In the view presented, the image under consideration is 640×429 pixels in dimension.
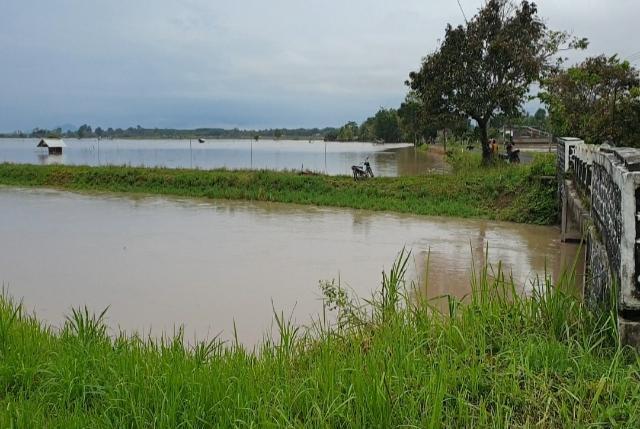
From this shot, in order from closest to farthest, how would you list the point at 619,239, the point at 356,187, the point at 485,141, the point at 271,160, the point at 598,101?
the point at 619,239 < the point at 598,101 < the point at 356,187 < the point at 485,141 < the point at 271,160

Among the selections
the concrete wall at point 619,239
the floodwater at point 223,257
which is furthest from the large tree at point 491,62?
the concrete wall at point 619,239

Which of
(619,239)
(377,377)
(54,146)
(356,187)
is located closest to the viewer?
(377,377)

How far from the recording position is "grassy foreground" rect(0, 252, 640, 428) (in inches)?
99.1

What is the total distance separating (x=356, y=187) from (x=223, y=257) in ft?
26.6

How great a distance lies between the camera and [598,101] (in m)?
14.1

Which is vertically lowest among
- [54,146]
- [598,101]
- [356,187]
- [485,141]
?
[356,187]

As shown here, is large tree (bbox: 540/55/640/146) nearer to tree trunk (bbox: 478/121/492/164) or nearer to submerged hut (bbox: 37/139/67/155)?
tree trunk (bbox: 478/121/492/164)

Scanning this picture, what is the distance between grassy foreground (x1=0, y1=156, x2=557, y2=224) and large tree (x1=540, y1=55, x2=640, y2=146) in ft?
3.95

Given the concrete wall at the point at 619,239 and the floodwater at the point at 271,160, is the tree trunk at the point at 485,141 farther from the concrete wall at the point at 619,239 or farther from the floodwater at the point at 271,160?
the concrete wall at the point at 619,239

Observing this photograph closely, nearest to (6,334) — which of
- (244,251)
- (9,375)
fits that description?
(9,375)

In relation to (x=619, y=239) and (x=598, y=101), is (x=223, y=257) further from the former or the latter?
(x=598, y=101)

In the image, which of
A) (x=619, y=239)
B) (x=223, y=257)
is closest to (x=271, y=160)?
(x=223, y=257)

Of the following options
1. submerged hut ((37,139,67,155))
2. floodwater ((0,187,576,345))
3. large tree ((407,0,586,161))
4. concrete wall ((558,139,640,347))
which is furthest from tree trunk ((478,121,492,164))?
submerged hut ((37,139,67,155))

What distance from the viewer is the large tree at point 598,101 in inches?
504
